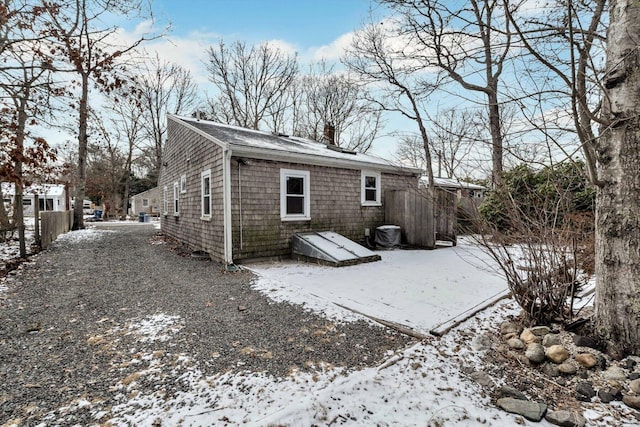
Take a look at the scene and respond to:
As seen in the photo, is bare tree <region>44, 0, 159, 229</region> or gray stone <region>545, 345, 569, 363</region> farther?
bare tree <region>44, 0, 159, 229</region>

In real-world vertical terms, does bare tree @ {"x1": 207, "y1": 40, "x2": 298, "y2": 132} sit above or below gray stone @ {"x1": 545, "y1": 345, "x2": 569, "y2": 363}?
above

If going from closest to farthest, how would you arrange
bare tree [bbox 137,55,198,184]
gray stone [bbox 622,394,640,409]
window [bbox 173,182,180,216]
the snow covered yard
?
gray stone [bbox 622,394,640,409]
the snow covered yard
window [bbox 173,182,180,216]
bare tree [bbox 137,55,198,184]

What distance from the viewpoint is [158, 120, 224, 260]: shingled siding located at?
7.66 metres

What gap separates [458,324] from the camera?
377 cm

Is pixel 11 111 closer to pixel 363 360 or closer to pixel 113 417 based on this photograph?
pixel 113 417

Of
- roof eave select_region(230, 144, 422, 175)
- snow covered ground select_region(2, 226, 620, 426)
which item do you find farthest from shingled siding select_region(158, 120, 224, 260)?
snow covered ground select_region(2, 226, 620, 426)

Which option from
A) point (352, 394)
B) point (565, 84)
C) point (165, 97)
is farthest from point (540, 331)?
point (165, 97)

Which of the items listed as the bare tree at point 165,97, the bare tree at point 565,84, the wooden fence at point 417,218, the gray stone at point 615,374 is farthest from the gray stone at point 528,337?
the bare tree at point 165,97

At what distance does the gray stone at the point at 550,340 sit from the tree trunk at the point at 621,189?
1.13 ft

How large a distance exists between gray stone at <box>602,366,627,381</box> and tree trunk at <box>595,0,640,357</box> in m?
0.24

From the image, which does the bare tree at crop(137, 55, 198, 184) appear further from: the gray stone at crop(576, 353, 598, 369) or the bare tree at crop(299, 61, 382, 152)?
the gray stone at crop(576, 353, 598, 369)

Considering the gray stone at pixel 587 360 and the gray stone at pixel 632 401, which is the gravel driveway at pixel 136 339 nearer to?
the gray stone at pixel 587 360

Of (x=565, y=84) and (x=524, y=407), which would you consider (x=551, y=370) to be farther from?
(x=565, y=84)

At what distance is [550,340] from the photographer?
10.1 feet
